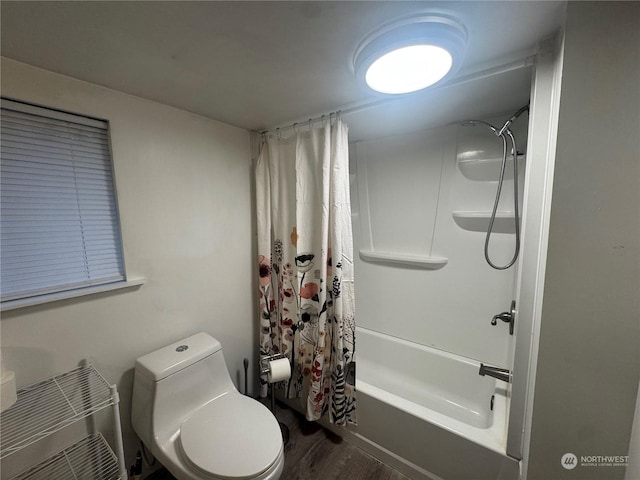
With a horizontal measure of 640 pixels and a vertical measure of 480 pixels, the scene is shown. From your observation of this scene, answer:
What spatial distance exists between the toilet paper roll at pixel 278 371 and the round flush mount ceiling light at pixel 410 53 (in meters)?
1.66

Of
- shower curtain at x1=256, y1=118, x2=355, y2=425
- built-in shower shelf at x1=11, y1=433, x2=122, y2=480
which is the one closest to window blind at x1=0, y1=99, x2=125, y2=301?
built-in shower shelf at x1=11, y1=433, x2=122, y2=480

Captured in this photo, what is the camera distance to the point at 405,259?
2.06m

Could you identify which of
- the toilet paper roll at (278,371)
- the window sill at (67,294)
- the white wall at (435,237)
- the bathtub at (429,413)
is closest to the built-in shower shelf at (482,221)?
the white wall at (435,237)

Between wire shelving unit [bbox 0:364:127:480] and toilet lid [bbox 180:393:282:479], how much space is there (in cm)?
30

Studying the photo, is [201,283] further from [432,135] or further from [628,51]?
[628,51]

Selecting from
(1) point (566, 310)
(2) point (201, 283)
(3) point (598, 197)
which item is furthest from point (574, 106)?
(2) point (201, 283)

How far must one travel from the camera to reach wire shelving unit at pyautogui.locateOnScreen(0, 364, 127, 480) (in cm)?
102

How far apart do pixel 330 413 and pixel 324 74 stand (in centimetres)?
201

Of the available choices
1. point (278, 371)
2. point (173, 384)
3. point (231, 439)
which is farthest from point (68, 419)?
point (278, 371)

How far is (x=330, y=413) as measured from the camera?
5.58ft

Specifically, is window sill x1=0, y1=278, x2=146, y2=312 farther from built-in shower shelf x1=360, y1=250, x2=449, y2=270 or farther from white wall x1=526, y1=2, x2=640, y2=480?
white wall x1=526, y1=2, x2=640, y2=480

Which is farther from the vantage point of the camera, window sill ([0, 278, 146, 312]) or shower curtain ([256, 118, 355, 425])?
shower curtain ([256, 118, 355, 425])

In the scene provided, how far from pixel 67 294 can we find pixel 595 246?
6.66 ft

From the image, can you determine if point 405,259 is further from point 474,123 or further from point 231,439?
point 231,439
